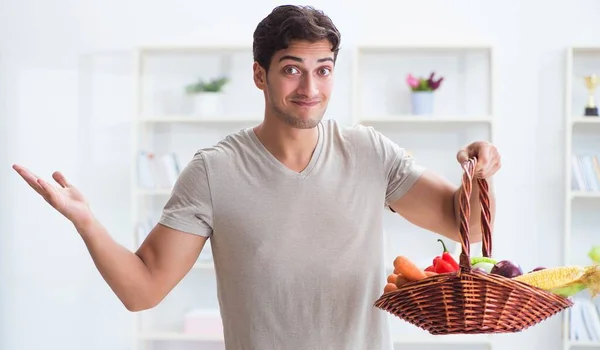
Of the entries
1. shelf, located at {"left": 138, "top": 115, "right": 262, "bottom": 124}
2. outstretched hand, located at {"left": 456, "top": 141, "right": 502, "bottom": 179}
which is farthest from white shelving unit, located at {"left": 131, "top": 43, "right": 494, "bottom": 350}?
outstretched hand, located at {"left": 456, "top": 141, "right": 502, "bottom": 179}

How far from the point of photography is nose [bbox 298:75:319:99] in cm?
169

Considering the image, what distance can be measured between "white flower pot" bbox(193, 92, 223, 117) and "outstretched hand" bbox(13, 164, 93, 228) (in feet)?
8.48

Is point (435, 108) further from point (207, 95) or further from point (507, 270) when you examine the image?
point (507, 270)

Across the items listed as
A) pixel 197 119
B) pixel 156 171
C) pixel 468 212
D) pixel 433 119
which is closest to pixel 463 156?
pixel 468 212

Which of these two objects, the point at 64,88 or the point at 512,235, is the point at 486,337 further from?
the point at 64,88

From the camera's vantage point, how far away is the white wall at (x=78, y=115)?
432 cm

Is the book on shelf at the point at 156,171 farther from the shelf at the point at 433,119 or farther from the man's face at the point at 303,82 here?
the man's face at the point at 303,82

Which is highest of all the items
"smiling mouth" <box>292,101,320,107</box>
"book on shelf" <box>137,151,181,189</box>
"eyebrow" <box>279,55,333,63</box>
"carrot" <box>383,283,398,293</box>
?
"eyebrow" <box>279,55,333,63</box>

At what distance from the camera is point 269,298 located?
67.7 inches

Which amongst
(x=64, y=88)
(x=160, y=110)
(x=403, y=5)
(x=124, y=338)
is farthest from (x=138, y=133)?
(x=403, y=5)

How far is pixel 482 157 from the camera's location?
155 cm

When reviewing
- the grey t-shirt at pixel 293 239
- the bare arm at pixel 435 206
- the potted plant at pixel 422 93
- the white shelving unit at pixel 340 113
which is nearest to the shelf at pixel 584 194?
the white shelving unit at pixel 340 113

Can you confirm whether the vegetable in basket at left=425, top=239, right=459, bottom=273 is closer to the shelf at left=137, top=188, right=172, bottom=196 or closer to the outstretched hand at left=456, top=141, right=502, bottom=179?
the outstretched hand at left=456, top=141, right=502, bottom=179

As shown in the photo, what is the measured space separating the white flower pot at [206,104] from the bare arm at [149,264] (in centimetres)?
253
